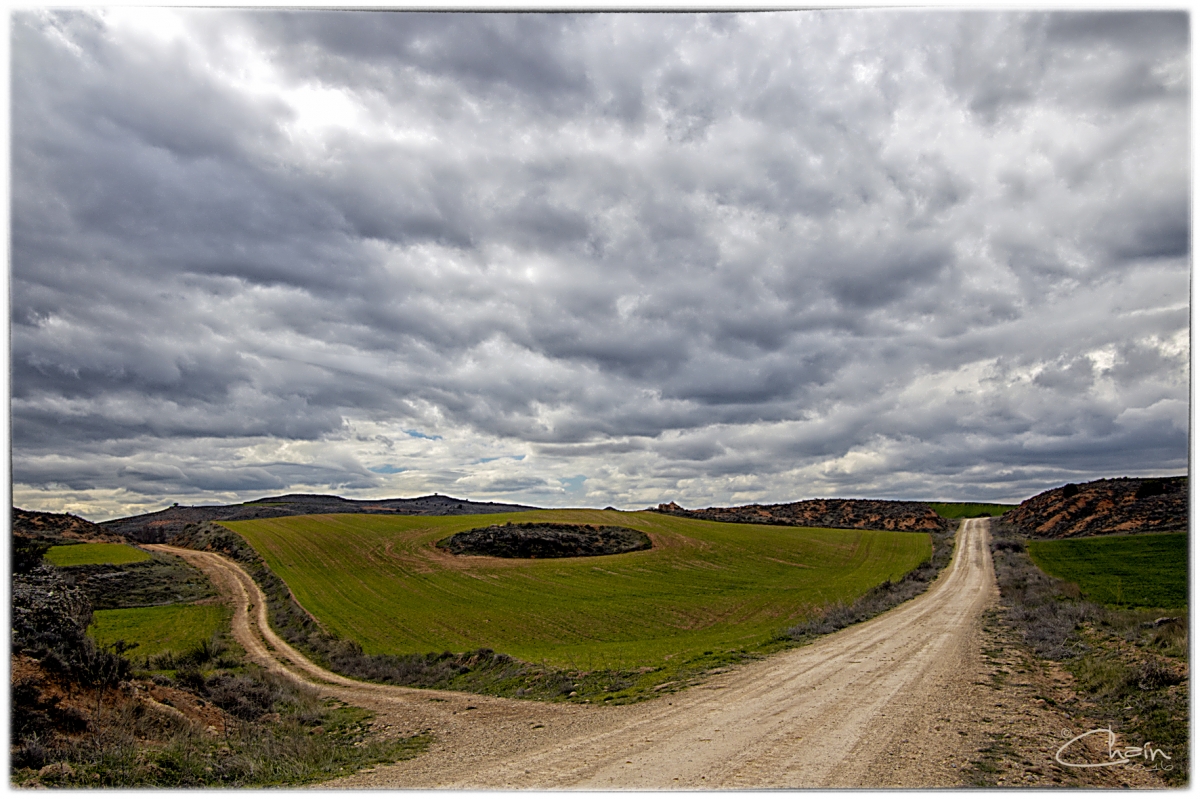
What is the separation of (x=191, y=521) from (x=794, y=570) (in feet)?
276

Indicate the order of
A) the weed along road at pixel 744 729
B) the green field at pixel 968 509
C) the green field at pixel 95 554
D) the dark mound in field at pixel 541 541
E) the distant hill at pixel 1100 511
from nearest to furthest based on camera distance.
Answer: the weed along road at pixel 744 729 < the green field at pixel 95 554 < the distant hill at pixel 1100 511 < the dark mound in field at pixel 541 541 < the green field at pixel 968 509

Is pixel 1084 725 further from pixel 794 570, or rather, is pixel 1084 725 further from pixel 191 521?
pixel 191 521

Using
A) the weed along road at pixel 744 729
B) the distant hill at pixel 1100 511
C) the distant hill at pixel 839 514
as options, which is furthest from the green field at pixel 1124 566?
the distant hill at pixel 839 514

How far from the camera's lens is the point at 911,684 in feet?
51.8

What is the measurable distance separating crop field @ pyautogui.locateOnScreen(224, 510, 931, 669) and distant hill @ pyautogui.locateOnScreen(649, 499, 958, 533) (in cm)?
2309

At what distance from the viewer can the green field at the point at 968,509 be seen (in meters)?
151

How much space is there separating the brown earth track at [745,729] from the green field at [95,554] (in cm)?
4568

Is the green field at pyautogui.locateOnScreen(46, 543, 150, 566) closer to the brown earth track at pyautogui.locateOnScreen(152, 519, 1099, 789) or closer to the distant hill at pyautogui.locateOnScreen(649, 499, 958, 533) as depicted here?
the brown earth track at pyautogui.locateOnScreen(152, 519, 1099, 789)

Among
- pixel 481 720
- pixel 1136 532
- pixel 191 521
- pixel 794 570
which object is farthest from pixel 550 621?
pixel 191 521

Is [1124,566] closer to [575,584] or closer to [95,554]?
[575,584]

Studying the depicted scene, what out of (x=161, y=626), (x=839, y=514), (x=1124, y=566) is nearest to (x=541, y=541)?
(x=161, y=626)

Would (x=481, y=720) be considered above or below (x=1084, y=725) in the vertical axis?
below

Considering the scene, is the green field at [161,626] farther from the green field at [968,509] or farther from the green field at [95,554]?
the green field at [968,509]
